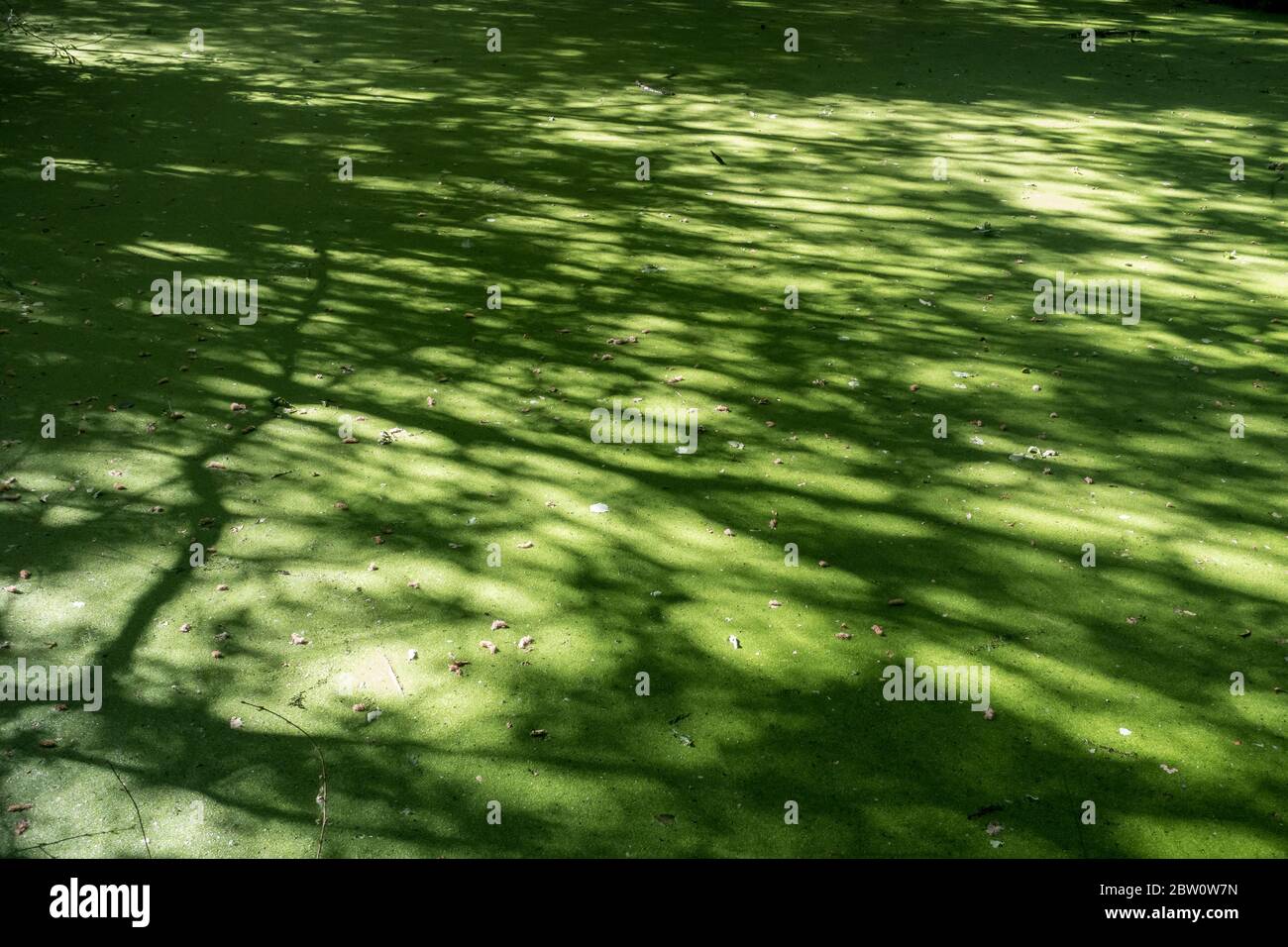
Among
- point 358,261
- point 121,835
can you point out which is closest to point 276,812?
point 121,835

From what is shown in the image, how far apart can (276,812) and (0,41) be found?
9.27 m

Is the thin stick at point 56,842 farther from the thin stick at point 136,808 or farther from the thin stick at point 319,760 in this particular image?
the thin stick at point 319,760

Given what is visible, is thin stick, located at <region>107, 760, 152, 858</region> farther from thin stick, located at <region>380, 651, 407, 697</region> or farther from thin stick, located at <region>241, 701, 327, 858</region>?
thin stick, located at <region>380, 651, 407, 697</region>

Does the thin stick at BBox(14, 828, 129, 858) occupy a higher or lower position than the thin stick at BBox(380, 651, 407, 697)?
lower

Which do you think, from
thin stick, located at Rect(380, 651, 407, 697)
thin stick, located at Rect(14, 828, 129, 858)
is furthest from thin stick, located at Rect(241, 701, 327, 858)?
thin stick, located at Rect(14, 828, 129, 858)

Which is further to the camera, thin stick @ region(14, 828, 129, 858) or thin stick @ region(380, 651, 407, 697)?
thin stick @ region(380, 651, 407, 697)

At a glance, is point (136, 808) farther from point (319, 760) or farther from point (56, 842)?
point (319, 760)

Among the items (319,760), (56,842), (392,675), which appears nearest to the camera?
(56,842)

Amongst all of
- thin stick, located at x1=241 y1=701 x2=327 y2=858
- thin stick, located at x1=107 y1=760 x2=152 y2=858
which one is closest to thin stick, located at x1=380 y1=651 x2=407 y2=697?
thin stick, located at x1=241 y1=701 x2=327 y2=858

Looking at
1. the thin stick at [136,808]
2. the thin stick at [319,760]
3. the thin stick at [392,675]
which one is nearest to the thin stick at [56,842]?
the thin stick at [136,808]

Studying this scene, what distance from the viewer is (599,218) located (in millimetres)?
6445

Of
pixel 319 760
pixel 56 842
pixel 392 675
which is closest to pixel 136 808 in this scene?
pixel 56 842

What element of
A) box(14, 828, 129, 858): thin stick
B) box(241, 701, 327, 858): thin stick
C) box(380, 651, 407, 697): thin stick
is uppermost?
box(380, 651, 407, 697): thin stick

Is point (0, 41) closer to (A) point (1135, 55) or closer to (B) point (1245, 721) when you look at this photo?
(A) point (1135, 55)
